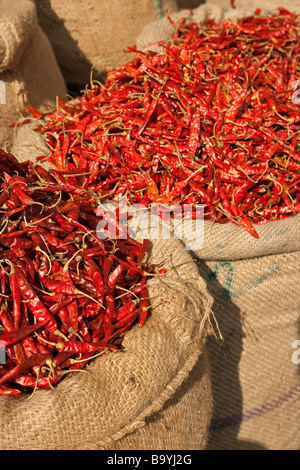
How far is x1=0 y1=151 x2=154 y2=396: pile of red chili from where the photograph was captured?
1717 millimetres

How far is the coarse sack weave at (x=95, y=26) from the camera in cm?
366

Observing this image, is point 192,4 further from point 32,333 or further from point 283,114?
point 32,333

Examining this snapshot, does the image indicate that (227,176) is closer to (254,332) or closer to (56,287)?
(254,332)

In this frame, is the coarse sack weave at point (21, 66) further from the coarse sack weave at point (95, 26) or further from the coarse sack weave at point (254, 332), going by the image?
the coarse sack weave at point (254, 332)

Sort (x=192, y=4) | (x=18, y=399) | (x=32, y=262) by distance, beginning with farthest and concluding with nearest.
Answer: (x=192, y=4) < (x=32, y=262) < (x=18, y=399)

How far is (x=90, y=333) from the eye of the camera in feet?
6.03

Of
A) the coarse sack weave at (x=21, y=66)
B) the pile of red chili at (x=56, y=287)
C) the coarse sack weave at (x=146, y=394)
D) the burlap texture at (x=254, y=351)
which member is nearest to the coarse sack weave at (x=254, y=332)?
the burlap texture at (x=254, y=351)

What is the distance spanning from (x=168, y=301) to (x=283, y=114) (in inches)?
54.8

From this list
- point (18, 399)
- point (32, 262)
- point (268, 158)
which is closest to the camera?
point (18, 399)

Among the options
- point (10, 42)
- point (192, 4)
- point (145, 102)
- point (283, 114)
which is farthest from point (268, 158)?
point (192, 4)

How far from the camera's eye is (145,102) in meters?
2.54

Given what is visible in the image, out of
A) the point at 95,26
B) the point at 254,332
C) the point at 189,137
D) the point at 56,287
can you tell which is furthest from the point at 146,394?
the point at 95,26
